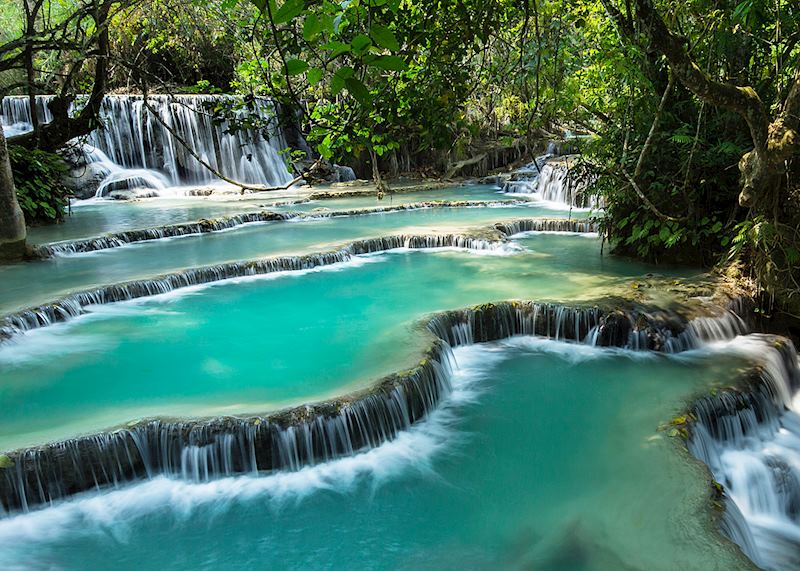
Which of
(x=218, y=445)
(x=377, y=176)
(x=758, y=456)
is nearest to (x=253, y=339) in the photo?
(x=218, y=445)

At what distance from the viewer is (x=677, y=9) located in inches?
271

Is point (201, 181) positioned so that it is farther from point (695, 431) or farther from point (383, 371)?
point (695, 431)

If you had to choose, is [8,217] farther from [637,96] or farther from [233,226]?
[637,96]

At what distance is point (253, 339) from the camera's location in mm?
6734

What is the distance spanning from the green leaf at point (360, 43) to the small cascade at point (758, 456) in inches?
135

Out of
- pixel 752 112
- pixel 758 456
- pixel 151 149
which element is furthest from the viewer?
pixel 151 149

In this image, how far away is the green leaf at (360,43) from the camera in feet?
4.85

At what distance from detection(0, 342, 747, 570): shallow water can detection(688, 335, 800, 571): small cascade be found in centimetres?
30

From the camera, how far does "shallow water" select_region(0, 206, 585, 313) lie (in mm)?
8508

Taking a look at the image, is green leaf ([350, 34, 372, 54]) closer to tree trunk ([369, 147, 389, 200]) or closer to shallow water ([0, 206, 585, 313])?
tree trunk ([369, 147, 389, 200])

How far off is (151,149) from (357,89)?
65.3 feet

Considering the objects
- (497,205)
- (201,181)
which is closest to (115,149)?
(201,181)

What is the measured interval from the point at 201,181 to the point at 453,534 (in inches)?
720

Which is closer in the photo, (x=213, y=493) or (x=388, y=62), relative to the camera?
(x=388, y=62)
